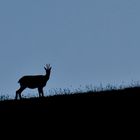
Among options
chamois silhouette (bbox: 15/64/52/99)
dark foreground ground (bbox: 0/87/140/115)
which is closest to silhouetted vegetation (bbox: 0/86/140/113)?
dark foreground ground (bbox: 0/87/140/115)

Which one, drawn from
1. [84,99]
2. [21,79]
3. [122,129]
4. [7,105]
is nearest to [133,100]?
[84,99]

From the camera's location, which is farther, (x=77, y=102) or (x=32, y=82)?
(x=32, y=82)

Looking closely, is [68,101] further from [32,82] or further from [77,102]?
[32,82]

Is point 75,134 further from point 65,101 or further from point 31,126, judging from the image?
point 65,101

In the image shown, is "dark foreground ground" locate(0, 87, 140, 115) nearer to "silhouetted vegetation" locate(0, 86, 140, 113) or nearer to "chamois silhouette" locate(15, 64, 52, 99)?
"silhouetted vegetation" locate(0, 86, 140, 113)

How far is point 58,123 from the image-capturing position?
17.8 meters

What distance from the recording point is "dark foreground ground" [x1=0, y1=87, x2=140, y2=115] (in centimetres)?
1964

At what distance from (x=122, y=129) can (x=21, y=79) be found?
12803 millimetres

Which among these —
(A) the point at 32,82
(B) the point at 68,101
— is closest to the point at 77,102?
(B) the point at 68,101

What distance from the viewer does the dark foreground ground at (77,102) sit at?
19.6 m

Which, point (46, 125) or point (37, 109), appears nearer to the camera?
point (46, 125)

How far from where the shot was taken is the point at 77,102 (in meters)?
20.8

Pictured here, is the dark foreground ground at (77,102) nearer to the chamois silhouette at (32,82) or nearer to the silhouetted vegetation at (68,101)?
the silhouetted vegetation at (68,101)

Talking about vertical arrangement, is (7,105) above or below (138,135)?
above
